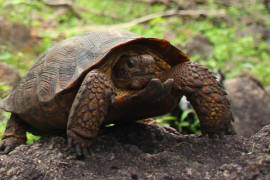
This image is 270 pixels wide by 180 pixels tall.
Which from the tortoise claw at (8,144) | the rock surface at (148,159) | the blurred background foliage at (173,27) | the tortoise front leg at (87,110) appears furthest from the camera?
the blurred background foliage at (173,27)

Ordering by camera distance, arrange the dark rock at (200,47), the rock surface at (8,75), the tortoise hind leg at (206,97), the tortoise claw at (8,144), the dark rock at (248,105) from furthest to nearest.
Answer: the dark rock at (200,47) < the rock surface at (8,75) < the dark rock at (248,105) < the tortoise claw at (8,144) < the tortoise hind leg at (206,97)

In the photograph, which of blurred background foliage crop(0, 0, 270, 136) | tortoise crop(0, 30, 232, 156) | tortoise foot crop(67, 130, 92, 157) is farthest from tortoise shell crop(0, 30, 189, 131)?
blurred background foliage crop(0, 0, 270, 136)

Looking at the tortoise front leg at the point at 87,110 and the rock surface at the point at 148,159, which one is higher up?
the tortoise front leg at the point at 87,110

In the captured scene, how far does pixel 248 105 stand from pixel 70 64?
333 centimetres

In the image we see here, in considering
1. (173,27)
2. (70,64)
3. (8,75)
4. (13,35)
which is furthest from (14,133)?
(173,27)

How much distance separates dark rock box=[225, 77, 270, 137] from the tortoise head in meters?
2.58

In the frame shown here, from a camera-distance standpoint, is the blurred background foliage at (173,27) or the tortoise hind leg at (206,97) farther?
the blurred background foliage at (173,27)

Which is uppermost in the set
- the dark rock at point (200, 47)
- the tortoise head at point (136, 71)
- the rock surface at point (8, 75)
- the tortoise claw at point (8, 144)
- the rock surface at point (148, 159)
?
the tortoise head at point (136, 71)

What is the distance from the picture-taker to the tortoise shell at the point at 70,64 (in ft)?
8.29

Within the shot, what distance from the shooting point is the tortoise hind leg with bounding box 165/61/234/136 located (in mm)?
2676

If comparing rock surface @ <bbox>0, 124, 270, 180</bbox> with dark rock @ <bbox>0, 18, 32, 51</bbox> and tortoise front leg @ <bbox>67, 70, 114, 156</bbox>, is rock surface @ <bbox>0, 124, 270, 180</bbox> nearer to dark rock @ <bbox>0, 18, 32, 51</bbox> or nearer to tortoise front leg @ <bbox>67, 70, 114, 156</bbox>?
tortoise front leg @ <bbox>67, 70, 114, 156</bbox>

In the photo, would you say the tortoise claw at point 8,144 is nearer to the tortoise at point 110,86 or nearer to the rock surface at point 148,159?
the tortoise at point 110,86

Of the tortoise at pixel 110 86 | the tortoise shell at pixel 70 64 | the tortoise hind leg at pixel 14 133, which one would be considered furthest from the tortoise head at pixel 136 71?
the tortoise hind leg at pixel 14 133

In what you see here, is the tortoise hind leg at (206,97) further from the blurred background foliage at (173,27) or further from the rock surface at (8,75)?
the rock surface at (8,75)
